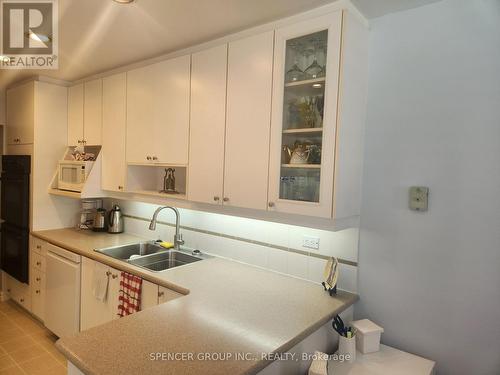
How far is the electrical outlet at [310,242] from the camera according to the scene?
2.01 metres

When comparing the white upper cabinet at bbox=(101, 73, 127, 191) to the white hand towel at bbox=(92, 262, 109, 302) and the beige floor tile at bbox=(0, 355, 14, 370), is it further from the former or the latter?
the beige floor tile at bbox=(0, 355, 14, 370)

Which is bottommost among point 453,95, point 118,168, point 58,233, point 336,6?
point 58,233

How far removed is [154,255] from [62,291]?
37.1 inches

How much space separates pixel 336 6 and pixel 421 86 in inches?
22.8

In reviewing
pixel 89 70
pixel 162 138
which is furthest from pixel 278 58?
pixel 89 70

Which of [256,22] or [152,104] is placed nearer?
[256,22]

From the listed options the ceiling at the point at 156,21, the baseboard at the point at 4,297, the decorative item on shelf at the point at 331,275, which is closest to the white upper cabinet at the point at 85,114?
the ceiling at the point at 156,21

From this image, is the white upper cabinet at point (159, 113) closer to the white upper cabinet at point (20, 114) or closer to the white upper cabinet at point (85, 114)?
the white upper cabinet at point (85, 114)

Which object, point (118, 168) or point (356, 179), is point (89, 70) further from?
point (356, 179)

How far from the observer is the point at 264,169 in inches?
72.6

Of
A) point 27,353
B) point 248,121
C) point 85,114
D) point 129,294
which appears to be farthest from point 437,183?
point 27,353

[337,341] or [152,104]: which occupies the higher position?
[152,104]

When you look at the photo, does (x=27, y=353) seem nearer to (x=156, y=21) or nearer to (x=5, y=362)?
(x=5, y=362)

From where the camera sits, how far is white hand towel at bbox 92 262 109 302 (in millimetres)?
2379
